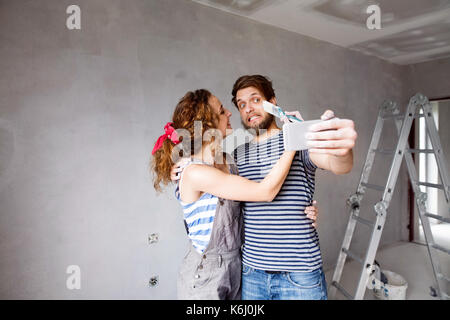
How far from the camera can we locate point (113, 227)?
70.5 inches

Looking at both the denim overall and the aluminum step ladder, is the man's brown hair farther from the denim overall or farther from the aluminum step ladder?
the aluminum step ladder

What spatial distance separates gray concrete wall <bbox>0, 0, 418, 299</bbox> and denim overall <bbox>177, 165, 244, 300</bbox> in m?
0.81

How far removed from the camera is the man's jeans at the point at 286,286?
1.17 metres

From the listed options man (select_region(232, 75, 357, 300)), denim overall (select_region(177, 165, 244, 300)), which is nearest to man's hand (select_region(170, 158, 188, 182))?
denim overall (select_region(177, 165, 244, 300))

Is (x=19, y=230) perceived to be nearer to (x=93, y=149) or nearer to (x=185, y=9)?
(x=93, y=149)

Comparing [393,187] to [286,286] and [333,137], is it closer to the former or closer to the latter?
[286,286]

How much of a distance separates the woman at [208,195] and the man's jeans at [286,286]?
7cm

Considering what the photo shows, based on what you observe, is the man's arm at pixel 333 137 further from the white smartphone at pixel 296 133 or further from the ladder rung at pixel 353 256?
the ladder rung at pixel 353 256

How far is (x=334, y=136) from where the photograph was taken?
73 cm

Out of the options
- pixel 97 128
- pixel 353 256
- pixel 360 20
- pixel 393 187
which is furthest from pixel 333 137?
pixel 360 20

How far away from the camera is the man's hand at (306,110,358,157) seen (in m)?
0.73

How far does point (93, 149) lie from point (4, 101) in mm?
486

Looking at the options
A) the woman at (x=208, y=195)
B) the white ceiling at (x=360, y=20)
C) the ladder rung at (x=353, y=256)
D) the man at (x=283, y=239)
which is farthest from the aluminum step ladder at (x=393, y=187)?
the woman at (x=208, y=195)

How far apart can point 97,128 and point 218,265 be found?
113 centimetres
